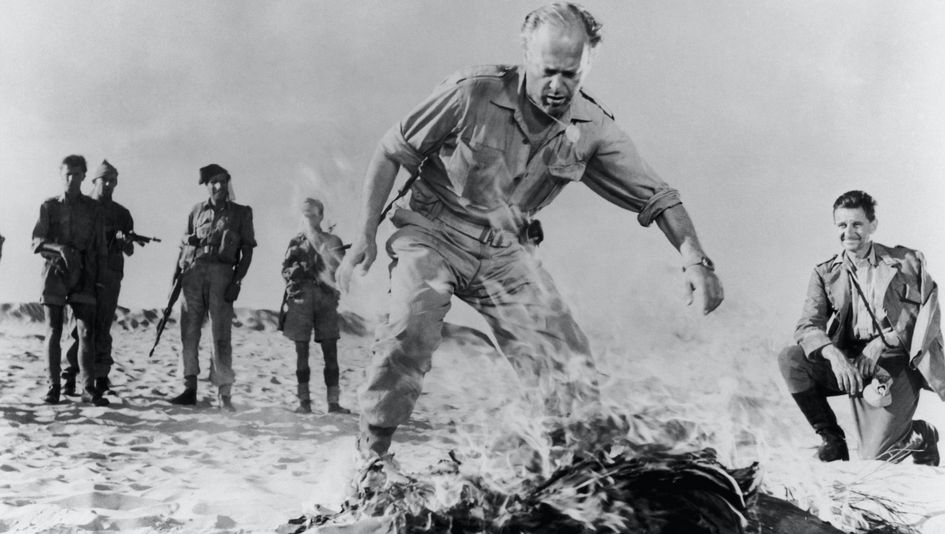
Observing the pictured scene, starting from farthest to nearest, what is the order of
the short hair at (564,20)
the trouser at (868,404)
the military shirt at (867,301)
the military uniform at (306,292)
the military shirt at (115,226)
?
the military shirt at (867,301)
the trouser at (868,404)
the military shirt at (115,226)
the military uniform at (306,292)
the short hair at (564,20)

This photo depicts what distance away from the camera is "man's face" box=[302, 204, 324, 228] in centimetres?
445

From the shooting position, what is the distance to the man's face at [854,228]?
4922 mm

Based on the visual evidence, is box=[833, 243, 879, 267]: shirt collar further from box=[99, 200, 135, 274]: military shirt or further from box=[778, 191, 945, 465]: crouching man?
box=[99, 200, 135, 274]: military shirt

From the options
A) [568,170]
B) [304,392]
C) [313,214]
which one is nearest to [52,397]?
[304,392]

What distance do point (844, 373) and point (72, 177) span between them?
3808mm

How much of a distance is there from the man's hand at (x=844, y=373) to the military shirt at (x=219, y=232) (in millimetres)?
2846

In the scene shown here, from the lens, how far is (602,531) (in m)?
3.57

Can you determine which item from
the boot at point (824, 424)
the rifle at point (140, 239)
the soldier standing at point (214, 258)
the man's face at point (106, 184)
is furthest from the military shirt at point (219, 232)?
the boot at point (824, 424)

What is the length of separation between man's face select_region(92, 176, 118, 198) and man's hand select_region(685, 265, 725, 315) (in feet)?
8.78

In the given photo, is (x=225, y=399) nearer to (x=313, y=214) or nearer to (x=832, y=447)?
(x=313, y=214)

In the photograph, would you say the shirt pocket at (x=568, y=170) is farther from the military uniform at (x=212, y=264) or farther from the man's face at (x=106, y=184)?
the man's face at (x=106, y=184)

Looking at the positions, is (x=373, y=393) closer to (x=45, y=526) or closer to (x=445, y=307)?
(x=445, y=307)

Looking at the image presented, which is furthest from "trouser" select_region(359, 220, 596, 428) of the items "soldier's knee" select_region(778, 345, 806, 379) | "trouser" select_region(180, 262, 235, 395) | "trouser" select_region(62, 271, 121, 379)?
"trouser" select_region(62, 271, 121, 379)

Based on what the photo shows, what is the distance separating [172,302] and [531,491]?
6.38 feet
